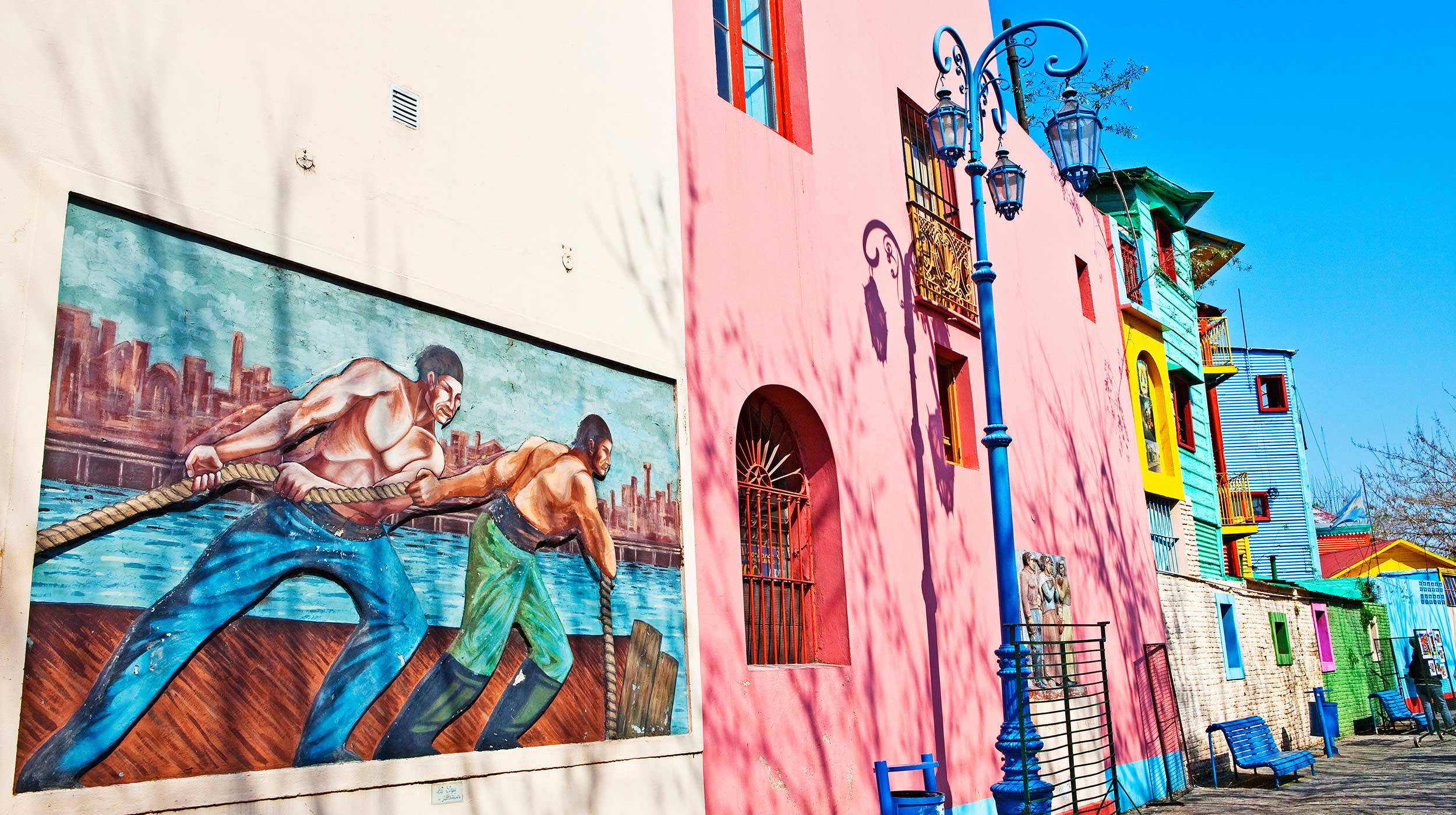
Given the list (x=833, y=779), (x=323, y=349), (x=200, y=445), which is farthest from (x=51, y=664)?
(x=833, y=779)

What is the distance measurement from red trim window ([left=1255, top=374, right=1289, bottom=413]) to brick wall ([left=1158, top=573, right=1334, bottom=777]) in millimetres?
13342

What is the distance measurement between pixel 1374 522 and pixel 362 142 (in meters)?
35.5

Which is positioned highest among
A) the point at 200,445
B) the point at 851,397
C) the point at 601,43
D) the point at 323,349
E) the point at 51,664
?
the point at 601,43

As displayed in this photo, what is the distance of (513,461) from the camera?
241 inches

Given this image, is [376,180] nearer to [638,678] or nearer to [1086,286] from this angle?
[638,678]

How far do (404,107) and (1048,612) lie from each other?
8.88 meters

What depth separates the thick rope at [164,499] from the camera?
412cm

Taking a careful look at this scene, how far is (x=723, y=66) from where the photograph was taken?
9219mm

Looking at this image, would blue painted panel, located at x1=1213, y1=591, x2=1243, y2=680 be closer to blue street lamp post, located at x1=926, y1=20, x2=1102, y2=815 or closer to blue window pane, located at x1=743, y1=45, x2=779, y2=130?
blue street lamp post, located at x1=926, y1=20, x2=1102, y2=815

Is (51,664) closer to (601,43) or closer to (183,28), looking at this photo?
(183,28)

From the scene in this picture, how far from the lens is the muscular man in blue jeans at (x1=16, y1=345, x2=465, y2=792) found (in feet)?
13.8

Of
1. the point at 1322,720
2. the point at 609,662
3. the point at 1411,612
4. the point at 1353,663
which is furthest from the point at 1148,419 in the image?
the point at 1411,612

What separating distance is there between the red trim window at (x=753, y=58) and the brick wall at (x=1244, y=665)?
10.0m

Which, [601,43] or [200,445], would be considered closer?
[200,445]
